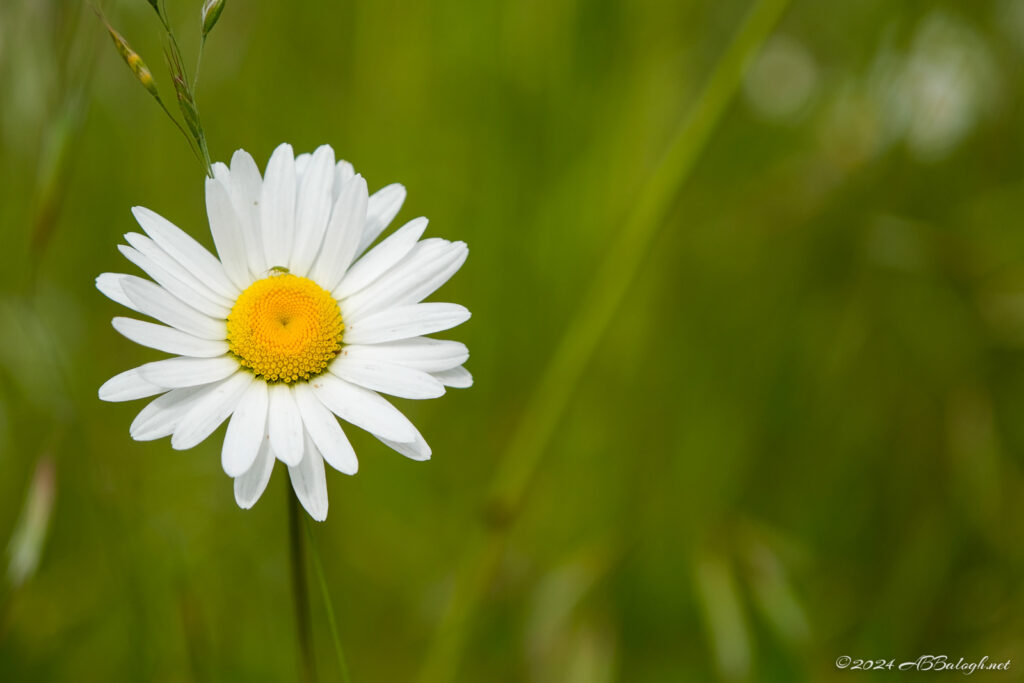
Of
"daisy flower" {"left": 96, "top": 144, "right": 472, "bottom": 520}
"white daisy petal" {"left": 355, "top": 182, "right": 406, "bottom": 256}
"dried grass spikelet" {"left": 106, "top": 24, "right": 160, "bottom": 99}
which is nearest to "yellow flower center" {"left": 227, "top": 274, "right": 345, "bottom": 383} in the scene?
"daisy flower" {"left": 96, "top": 144, "right": 472, "bottom": 520}

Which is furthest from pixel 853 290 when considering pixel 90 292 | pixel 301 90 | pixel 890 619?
pixel 90 292

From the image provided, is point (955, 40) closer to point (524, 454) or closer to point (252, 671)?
point (524, 454)

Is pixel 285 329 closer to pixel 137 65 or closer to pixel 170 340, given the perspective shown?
pixel 170 340

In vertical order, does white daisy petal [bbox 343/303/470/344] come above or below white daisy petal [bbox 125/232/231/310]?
below

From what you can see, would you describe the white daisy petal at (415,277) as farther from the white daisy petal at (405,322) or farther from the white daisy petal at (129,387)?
the white daisy petal at (129,387)

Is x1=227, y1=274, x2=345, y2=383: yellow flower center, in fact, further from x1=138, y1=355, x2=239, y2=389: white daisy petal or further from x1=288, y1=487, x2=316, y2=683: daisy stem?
x1=288, y1=487, x2=316, y2=683: daisy stem

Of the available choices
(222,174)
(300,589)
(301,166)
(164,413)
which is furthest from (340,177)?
(300,589)

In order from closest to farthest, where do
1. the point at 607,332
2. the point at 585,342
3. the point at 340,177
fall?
1. the point at 340,177
2. the point at 585,342
3. the point at 607,332
